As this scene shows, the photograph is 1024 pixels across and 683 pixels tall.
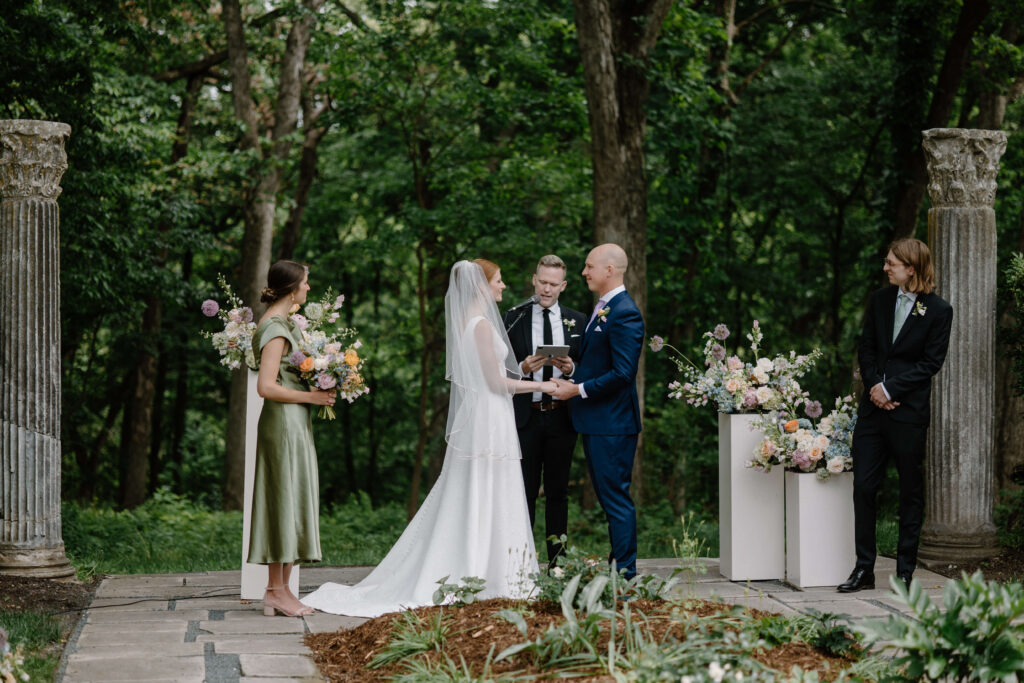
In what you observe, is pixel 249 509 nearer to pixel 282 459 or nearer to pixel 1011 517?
pixel 282 459

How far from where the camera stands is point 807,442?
6832 millimetres

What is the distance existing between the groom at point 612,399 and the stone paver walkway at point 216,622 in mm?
628

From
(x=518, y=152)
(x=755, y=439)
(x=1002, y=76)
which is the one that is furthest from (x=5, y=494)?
(x=1002, y=76)

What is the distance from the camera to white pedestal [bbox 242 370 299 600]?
21.2 ft

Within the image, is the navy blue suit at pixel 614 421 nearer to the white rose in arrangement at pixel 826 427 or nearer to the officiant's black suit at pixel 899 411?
the white rose in arrangement at pixel 826 427

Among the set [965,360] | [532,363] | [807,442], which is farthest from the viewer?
[965,360]

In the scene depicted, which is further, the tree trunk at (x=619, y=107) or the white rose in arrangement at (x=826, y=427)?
the tree trunk at (x=619, y=107)

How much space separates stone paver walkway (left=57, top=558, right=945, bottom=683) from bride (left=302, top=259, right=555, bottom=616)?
467 millimetres

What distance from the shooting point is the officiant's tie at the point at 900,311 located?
21.7 feet

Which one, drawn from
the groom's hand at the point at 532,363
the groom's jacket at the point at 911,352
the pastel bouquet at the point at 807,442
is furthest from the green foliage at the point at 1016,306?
the groom's hand at the point at 532,363

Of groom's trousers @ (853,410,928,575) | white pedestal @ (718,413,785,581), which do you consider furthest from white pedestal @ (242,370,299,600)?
groom's trousers @ (853,410,928,575)

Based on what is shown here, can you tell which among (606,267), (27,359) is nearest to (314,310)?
(606,267)

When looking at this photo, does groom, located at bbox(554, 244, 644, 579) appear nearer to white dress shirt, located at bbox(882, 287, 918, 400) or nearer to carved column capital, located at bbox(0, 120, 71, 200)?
white dress shirt, located at bbox(882, 287, 918, 400)

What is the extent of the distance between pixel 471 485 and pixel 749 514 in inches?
82.5
